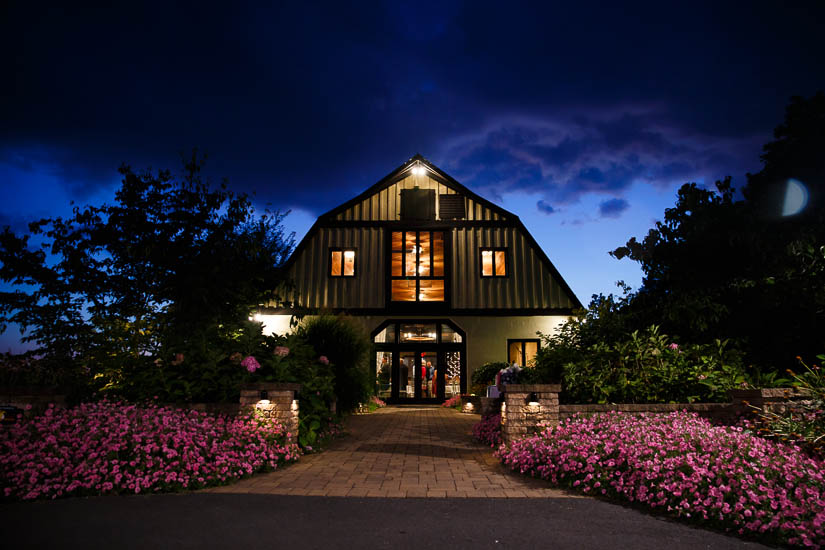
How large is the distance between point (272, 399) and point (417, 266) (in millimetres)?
12967

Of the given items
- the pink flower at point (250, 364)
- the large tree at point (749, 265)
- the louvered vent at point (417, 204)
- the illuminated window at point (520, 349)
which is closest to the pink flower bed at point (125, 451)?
the pink flower at point (250, 364)

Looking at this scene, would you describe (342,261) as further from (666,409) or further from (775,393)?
(775,393)

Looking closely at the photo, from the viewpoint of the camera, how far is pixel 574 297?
19531 mm

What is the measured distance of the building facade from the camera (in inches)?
766

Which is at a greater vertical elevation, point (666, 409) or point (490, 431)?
point (666, 409)

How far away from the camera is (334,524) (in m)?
4.20

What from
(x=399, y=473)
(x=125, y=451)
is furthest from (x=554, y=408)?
(x=125, y=451)

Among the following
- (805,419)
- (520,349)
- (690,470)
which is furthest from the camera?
(520,349)

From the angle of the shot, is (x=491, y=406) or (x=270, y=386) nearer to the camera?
(x=270, y=386)

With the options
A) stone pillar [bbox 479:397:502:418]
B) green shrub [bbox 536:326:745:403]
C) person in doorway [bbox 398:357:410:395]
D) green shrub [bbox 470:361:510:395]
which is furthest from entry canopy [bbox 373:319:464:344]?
green shrub [bbox 536:326:745:403]

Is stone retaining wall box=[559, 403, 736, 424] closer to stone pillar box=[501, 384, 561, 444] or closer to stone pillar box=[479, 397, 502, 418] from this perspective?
stone pillar box=[501, 384, 561, 444]

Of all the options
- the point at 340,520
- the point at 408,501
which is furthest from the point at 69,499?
the point at 408,501

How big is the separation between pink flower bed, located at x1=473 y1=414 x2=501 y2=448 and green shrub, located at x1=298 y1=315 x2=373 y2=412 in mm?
4326

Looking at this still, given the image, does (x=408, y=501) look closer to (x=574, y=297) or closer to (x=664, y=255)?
(x=664, y=255)
